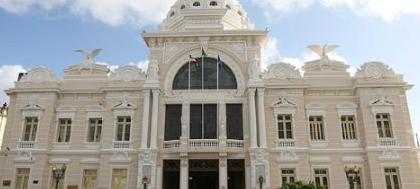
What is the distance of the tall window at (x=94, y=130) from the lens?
101 ft

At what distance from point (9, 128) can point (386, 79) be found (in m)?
29.2

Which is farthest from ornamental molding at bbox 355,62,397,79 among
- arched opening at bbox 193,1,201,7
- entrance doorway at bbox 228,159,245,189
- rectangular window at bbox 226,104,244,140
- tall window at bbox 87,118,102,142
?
tall window at bbox 87,118,102,142

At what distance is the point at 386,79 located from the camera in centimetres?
3033

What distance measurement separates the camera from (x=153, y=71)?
102 feet

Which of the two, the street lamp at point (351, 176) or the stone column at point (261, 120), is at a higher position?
the stone column at point (261, 120)

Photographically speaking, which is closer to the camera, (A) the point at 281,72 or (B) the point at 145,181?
(B) the point at 145,181

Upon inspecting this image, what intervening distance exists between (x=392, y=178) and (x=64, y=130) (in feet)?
80.7

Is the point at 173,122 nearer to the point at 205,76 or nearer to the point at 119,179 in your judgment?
the point at 205,76

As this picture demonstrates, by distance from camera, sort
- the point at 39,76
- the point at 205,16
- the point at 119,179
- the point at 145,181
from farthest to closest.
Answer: the point at 205,16, the point at 39,76, the point at 119,179, the point at 145,181

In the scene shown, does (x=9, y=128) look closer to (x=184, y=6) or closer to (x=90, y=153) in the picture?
(x=90, y=153)

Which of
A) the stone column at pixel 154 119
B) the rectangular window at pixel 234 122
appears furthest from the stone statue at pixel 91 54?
the rectangular window at pixel 234 122

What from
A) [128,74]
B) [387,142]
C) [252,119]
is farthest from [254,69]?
[387,142]

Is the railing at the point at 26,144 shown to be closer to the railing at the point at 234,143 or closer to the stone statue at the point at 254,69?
the railing at the point at 234,143

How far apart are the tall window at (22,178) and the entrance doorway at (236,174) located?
14.9 m
